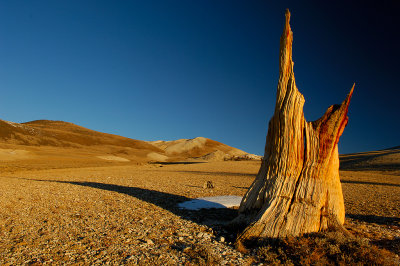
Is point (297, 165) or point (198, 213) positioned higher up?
point (297, 165)

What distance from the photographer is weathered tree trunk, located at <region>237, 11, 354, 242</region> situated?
721 centimetres

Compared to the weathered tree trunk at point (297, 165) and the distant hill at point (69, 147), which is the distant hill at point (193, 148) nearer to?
the distant hill at point (69, 147)

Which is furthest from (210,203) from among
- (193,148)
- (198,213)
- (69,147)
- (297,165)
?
(193,148)

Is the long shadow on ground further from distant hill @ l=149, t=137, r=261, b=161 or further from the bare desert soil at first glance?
distant hill @ l=149, t=137, r=261, b=161

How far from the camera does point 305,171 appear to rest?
24.8 feet

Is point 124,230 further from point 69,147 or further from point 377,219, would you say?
point 69,147

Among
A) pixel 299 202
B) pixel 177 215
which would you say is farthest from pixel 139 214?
pixel 299 202

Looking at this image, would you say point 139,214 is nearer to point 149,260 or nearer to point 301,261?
point 149,260

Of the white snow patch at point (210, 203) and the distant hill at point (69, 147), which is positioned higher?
the distant hill at point (69, 147)

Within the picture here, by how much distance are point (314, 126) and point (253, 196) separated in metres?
2.72

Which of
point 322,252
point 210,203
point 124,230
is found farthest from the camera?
point 210,203

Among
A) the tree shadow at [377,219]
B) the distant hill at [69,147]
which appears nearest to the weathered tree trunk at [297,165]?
the tree shadow at [377,219]

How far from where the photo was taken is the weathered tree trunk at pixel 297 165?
7.21 m

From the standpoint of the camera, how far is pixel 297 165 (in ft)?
24.8
